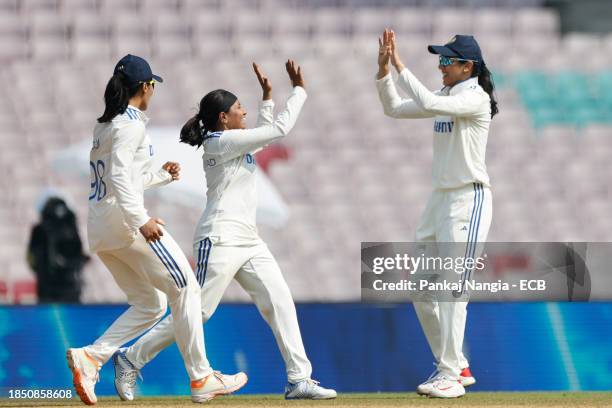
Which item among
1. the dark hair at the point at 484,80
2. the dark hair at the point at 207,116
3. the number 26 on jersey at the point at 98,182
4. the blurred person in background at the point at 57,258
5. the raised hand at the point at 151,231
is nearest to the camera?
the raised hand at the point at 151,231

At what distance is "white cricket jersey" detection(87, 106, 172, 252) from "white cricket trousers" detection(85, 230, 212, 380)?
11 cm

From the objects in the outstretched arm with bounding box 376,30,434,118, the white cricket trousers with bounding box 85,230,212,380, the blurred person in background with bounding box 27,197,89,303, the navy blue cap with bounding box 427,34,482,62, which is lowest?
the blurred person in background with bounding box 27,197,89,303

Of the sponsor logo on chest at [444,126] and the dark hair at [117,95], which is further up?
the dark hair at [117,95]

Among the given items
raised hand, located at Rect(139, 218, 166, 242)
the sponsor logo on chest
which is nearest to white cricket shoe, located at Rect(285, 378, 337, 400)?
raised hand, located at Rect(139, 218, 166, 242)

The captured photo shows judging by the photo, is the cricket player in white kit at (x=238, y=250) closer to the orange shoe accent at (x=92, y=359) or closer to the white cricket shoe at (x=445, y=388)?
the orange shoe accent at (x=92, y=359)

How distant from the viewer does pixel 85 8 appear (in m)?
13.8

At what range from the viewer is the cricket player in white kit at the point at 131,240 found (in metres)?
5.53

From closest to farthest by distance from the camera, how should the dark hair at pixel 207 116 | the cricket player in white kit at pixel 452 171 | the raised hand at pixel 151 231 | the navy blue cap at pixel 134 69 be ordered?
1. the raised hand at pixel 151 231
2. the navy blue cap at pixel 134 69
3. the cricket player in white kit at pixel 452 171
4. the dark hair at pixel 207 116

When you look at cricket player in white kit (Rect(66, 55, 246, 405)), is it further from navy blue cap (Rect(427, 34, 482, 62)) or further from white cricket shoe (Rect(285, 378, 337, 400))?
navy blue cap (Rect(427, 34, 482, 62))

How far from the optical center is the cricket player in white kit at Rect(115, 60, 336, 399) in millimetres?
5953

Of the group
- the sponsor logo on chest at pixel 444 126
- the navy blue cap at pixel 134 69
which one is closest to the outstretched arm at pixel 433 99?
the sponsor logo on chest at pixel 444 126

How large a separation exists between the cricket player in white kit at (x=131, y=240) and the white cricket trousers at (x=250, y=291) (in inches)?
5.4

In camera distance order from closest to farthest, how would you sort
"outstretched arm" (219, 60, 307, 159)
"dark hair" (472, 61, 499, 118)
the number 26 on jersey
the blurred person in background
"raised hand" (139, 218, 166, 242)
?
"raised hand" (139, 218, 166, 242) < the number 26 on jersey < "outstretched arm" (219, 60, 307, 159) < "dark hair" (472, 61, 499, 118) < the blurred person in background

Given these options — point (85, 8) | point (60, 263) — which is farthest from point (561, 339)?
point (85, 8)
